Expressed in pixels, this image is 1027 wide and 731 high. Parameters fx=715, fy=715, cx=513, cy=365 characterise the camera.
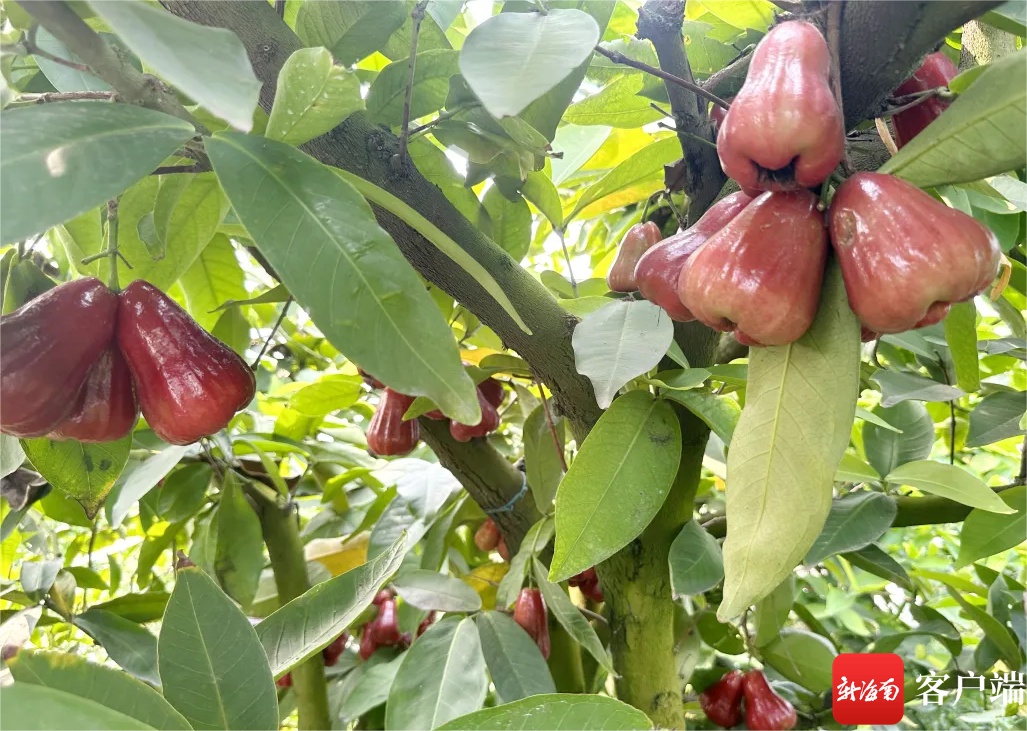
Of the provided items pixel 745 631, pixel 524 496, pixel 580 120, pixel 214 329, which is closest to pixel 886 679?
pixel 745 631

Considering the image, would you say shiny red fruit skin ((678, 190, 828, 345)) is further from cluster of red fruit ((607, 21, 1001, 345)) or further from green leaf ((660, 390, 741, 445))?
green leaf ((660, 390, 741, 445))

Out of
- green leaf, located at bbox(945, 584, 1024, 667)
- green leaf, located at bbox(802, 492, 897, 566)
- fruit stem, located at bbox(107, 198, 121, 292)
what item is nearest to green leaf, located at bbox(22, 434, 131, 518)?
fruit stem, located at bbox(107, 198, 121, 292)

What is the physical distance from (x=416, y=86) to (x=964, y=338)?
0.47 metres

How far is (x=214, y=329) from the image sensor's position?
667 mm

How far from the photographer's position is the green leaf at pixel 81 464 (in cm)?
44

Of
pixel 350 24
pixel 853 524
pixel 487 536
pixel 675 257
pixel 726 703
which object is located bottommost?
pixel 726 703

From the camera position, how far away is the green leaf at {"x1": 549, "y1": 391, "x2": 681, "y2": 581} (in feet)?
1.33

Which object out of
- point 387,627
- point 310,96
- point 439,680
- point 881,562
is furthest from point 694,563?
point 387,627

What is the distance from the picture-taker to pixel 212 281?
2.06ft

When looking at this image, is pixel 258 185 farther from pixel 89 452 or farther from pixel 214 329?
pixel 214 329

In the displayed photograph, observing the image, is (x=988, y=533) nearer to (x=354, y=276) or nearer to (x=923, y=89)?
(x=923, y=89)

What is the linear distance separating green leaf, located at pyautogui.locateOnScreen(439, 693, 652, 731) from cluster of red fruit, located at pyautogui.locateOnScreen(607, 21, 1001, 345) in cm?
17

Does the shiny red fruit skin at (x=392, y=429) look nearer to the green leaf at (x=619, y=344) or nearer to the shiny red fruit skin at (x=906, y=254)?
the green leaf at (x=619, y=344)

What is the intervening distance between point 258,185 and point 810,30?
22 centimetres
